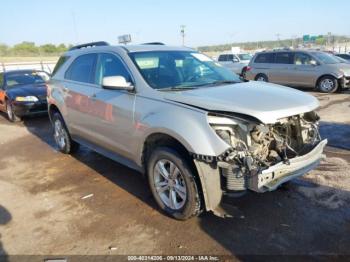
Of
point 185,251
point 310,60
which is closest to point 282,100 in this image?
point 185,251

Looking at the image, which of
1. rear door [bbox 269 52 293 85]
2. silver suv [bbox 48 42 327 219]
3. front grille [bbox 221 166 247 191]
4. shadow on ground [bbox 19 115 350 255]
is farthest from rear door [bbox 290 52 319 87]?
front grille [bbox 221 166 247 191]

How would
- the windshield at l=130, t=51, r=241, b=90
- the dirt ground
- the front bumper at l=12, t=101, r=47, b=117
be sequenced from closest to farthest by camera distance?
the dirt ground < the windshield at l=130, t=51, r=241, b=90 < the front bumper at l=12, t=101, r=47, b=117

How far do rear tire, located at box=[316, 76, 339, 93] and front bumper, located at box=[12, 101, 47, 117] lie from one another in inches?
400

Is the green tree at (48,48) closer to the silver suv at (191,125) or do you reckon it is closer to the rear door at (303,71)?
the rear door at (303,71)

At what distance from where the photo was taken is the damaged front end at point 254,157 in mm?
3285

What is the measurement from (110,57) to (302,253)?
3.41 metres

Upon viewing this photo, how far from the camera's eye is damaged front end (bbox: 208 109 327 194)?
10.8 ft

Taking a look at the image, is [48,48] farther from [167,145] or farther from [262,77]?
[167,145]

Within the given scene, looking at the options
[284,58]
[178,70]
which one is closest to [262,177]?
[178,70]

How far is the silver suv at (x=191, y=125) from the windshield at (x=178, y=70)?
1cm

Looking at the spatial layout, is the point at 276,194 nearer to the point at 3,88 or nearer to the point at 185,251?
the point at 185,251

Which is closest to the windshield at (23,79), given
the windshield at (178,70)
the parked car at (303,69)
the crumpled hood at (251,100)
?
the windshield at (178,70)

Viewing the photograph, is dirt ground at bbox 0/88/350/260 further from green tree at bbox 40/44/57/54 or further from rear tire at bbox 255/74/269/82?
green tree at bbox 40/44/57/54

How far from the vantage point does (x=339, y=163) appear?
17.8 ft
